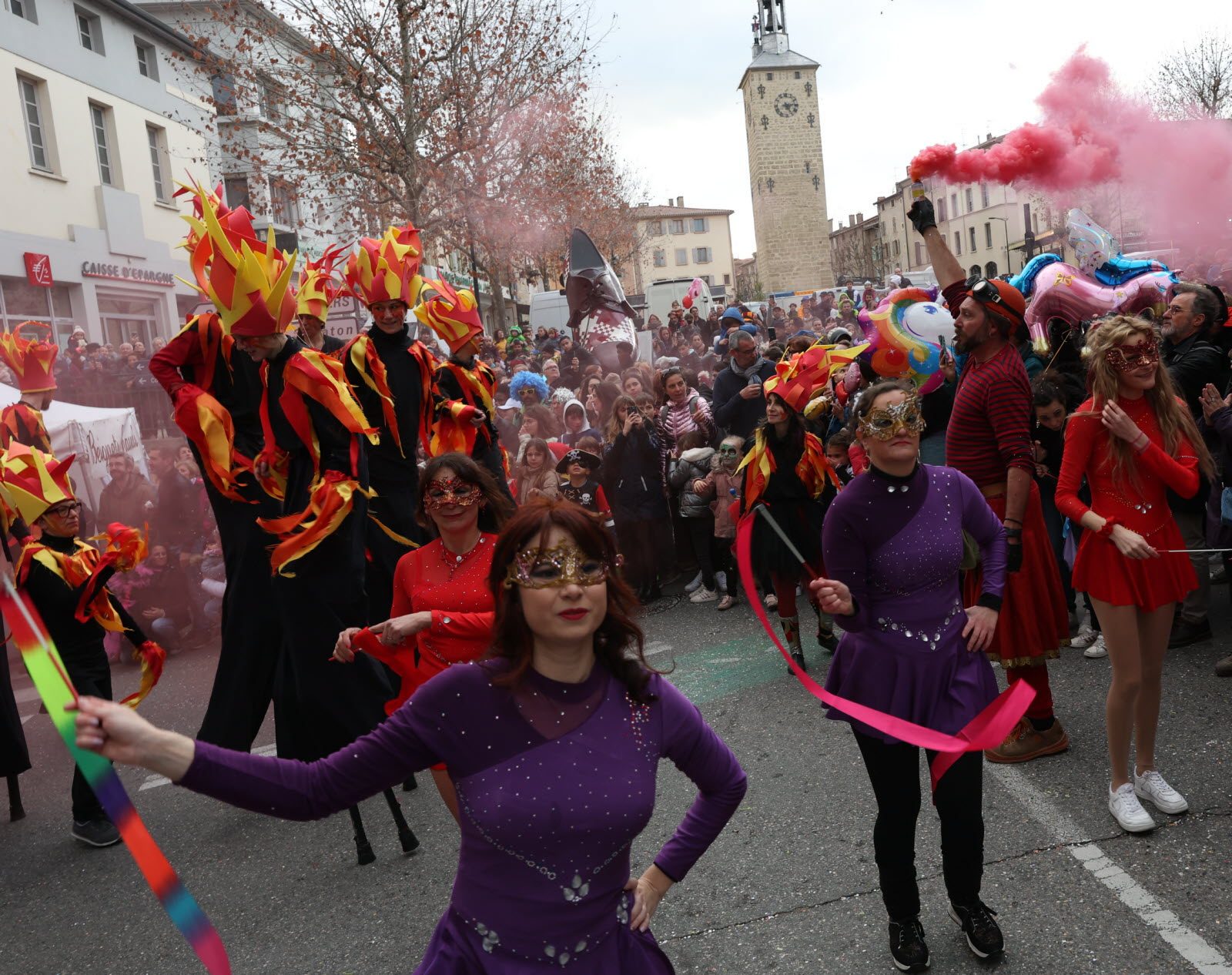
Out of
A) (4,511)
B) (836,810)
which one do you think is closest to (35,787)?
(4,511)

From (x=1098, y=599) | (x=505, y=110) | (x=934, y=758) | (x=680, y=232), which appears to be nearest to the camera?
(x=934, y=758)

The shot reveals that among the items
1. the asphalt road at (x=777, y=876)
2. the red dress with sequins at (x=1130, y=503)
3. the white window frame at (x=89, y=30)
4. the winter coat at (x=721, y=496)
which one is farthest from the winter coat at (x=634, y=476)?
the white window frame at (x=89, y=30)

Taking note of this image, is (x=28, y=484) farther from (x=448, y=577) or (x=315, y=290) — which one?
(x=448, y=577)

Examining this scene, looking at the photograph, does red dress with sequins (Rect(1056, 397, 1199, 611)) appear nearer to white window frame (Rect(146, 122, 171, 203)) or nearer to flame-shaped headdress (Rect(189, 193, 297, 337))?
flame-shaped headdress (Rect(189, 193, 297, 337))

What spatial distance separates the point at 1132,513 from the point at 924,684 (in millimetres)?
1412

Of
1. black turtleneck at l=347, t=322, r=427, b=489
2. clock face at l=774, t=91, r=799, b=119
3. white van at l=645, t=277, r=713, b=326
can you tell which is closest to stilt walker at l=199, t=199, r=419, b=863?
black turtleneck at l=347, t=322, r=427, b=489

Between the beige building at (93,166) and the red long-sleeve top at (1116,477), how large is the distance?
63.0ft

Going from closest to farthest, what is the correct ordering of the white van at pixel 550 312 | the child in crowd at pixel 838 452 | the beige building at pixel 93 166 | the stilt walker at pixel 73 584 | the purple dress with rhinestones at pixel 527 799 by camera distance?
the purple dress with rhinestones at pixel 527 799 → the stilt walker at pixel 73 584 → the child in crowd at pixel 838 452 → the beige building at pixel 93 166 → the white van at pixel 550 312

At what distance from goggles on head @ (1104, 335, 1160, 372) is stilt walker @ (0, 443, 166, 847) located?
4.36 meters

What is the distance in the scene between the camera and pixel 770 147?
246 feet

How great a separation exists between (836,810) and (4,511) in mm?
4172

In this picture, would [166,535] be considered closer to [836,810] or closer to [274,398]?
[274,398]

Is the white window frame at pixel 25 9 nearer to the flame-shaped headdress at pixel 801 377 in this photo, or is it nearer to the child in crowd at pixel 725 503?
the child in crowd at pixel 725 503

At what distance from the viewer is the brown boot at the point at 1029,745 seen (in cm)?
471
